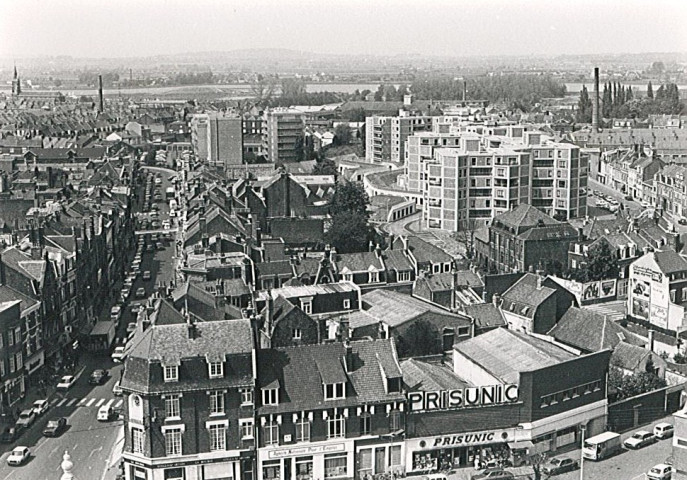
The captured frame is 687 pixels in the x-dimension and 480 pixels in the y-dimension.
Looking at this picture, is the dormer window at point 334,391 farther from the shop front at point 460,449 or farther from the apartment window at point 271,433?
the shop front at point 460,449

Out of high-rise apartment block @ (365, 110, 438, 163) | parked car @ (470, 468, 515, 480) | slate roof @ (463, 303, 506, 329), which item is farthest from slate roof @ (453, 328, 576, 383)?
high-rise apartment block @ (365, 110, 438, 163)

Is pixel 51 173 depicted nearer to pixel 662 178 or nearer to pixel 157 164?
pixel 157 164

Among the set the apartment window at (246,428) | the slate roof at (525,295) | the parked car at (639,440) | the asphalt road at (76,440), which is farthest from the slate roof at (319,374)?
the slate roof at (525,295)

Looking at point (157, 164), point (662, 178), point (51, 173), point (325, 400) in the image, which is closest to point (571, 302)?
point (325, 400)

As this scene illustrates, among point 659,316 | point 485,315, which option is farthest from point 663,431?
point 659,316

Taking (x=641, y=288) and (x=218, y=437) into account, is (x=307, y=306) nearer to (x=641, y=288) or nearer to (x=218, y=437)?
(x=218, y=437)

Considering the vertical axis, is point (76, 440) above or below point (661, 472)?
below
